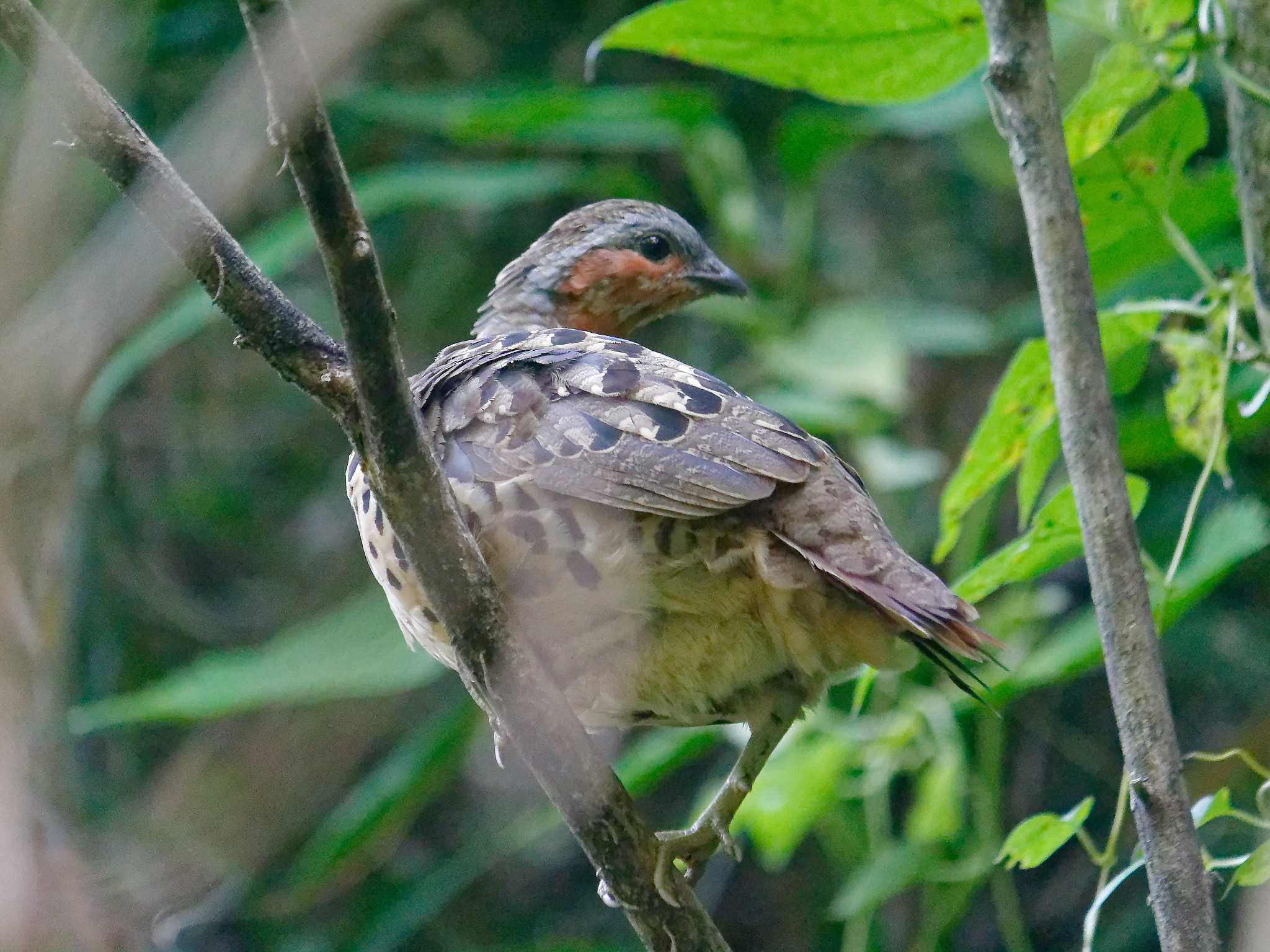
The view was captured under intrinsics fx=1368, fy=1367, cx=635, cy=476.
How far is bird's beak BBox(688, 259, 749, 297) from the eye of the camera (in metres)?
3.66

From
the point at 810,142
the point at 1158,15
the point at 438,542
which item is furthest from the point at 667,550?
the point at 810,142

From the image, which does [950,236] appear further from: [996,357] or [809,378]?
[809,378]

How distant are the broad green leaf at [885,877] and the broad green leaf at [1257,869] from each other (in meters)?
1.74

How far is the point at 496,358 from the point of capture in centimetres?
255

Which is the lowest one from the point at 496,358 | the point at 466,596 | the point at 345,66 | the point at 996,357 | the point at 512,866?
the point at 512,866

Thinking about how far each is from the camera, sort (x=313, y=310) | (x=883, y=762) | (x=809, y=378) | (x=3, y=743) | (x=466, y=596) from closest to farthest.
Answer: (x=466, y=596)
(x=3, y=743)
(x=883, y=762)
(x=809, y=378)
(x=313, y=310)

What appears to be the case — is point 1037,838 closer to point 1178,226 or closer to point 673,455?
point 673,455

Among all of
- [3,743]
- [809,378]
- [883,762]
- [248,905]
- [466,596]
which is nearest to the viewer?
[466,596]

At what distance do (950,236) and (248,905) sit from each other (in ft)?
13.6

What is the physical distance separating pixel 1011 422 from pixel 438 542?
3.85 feet

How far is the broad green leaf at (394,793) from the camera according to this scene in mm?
4562

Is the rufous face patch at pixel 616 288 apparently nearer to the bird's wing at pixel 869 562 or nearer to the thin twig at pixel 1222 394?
the bird's wing at pixel 869 562

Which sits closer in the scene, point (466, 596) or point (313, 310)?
point (466, 596)

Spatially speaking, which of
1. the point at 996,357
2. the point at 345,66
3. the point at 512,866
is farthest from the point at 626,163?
the point at 512,866
